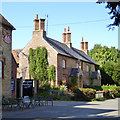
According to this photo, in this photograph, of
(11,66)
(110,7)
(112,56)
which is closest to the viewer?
(110,7)

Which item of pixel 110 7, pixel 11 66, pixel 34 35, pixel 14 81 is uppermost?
pixel 34 35

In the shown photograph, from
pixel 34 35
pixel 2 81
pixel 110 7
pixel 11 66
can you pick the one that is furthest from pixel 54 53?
pixel 110 7

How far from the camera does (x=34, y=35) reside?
3553cm

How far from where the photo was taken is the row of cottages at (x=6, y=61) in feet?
65.1

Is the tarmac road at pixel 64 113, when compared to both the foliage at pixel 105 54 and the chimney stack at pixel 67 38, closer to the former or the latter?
the chimney stack at pixel 67 38

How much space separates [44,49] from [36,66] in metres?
2.75

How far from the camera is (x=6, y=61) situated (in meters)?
20.6

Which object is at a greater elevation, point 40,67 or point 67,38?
point 67,38

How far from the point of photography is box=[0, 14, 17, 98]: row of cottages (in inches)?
781

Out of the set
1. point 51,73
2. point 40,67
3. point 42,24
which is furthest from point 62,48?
point 51,73

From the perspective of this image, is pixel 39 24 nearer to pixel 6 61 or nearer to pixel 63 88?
pixel 63 88

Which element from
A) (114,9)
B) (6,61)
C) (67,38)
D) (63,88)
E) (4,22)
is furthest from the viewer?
(67,38)

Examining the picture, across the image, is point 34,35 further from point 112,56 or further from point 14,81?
point 112,56

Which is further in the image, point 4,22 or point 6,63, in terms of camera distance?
point 6,63
